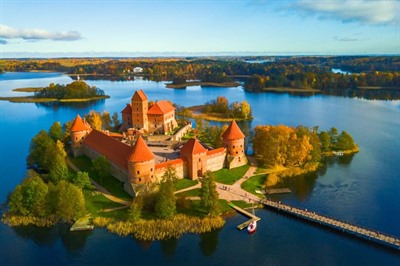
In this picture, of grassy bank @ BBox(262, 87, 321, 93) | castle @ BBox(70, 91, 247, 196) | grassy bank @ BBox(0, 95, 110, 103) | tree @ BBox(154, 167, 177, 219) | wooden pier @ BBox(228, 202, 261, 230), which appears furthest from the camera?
grassy bank @ BBox(262, 87, 321, 93)

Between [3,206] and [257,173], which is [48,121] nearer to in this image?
[3,206]

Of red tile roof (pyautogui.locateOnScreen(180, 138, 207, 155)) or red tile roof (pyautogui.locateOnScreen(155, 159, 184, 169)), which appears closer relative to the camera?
red tile roof (pyautogui.locateOnScreen(155, 159, 184, 169))

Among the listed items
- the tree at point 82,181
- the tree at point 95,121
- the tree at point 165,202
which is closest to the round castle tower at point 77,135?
the tree at point 95,121

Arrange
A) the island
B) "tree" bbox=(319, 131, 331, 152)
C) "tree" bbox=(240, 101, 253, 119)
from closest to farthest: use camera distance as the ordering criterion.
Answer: the island < "tree" bbox=(319, 131, 331, 152) < "tree" bbox=(240, 101, 253, 119)

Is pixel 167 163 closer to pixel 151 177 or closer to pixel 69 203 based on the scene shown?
pixel 151 177


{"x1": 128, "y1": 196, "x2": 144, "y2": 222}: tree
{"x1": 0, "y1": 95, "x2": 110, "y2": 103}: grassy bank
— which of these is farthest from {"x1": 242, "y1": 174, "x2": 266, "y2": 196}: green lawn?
{"x1": 0, "y1": 95, "x2": 110, "y2": 103}: grassy bank

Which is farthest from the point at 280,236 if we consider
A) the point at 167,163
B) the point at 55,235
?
the point at 55,235

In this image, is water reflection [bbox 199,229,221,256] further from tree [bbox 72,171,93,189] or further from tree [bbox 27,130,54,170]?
tree [bbox 27,130,54,170]
